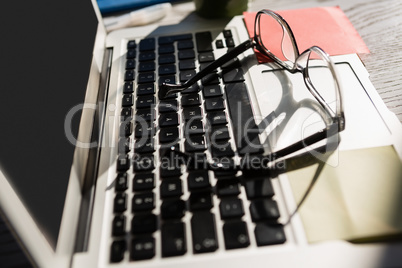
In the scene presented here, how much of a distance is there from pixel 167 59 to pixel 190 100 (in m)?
0.10

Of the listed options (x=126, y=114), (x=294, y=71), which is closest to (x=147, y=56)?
(x=126, y=114)

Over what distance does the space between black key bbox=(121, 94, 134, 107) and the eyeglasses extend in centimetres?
4

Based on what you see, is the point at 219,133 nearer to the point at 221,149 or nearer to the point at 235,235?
the point at 221,149

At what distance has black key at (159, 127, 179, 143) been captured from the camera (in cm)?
42

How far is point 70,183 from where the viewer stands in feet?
1.17

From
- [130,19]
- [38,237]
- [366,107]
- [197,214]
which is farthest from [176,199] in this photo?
[130,19]

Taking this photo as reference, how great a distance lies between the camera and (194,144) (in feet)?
1.35

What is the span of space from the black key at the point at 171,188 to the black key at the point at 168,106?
0.11 metres

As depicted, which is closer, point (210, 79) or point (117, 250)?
point (117, 250)

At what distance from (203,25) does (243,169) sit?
33 cm

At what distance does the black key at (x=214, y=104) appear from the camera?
446mm

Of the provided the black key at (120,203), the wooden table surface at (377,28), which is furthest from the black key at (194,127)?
the wooden table surface at (377,28)

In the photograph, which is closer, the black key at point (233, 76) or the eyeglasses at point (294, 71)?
the eyeglasses at point (294, 71)

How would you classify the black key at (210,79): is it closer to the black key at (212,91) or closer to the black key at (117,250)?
the black key at (212,91)
